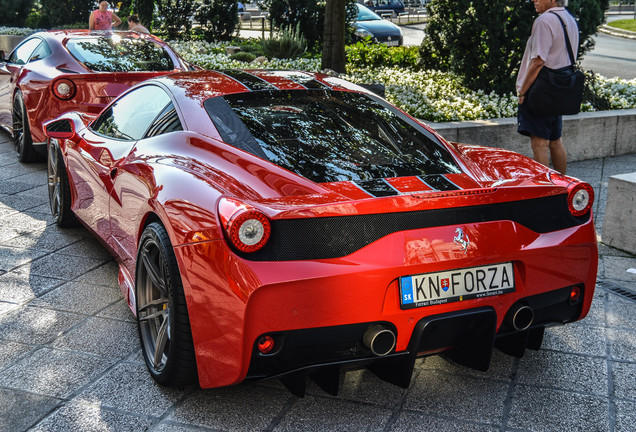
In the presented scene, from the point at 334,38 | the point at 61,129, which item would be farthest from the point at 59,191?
the point at 334,38

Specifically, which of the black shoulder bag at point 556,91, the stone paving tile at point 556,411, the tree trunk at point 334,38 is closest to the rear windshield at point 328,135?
the stone paving tile at point 556,411

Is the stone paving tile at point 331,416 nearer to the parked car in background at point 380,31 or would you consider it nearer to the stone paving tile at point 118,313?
the stone paving tile at point 118,313

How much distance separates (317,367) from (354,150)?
3.80ft

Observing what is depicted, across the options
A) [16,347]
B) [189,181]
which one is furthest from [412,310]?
[16,347]

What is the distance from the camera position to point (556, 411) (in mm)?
3234

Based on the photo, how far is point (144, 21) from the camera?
23.1m

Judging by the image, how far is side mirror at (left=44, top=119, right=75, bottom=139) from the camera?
5.30m

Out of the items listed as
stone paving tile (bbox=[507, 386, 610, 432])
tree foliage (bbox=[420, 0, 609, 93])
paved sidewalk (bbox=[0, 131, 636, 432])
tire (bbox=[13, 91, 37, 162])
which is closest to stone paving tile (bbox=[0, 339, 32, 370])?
paved sidewalk (bbox=[0, 131, 636, 432])

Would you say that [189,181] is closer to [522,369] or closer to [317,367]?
[317,367]

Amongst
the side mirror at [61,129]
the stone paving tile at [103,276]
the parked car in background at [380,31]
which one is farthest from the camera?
the parked car in background at [380,31]

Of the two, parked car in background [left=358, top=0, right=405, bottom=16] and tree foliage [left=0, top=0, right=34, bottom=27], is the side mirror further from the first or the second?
parked car in background [left=358, top=0, right=405, bottom=16]

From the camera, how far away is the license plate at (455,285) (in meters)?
2.95

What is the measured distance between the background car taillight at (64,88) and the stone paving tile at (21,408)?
475 centimetres

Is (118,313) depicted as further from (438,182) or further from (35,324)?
(438,182)
